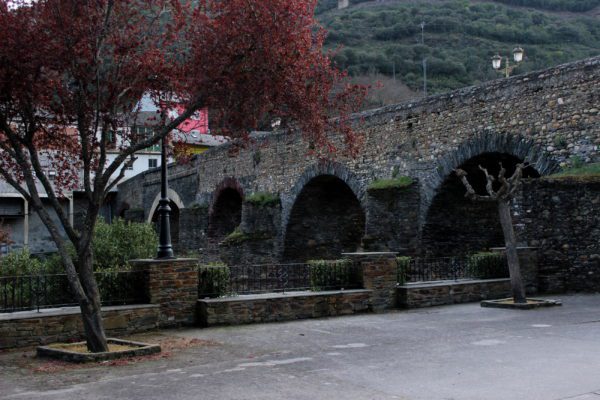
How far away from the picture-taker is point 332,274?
12250 millimetres

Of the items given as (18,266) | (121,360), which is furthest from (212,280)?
(18,266)

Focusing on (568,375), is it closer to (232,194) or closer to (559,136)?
(559,136)

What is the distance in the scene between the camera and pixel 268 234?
2612 cm

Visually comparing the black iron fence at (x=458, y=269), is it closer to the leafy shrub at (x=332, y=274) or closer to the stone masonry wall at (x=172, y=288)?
the leafy shrub at (x=332, y=274)

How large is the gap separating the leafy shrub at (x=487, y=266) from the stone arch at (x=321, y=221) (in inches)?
407

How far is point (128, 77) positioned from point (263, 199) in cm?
1724

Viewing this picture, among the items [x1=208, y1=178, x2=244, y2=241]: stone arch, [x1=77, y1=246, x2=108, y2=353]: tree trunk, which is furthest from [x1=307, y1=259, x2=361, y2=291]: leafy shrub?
[x1=208, y1=178, x2=244, y2=241]: stone arch

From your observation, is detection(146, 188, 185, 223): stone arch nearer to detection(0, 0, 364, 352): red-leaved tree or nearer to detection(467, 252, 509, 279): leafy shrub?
detection(467, 252, 509, 279): leafy shrub

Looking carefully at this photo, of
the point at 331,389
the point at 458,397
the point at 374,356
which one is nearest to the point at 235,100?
the point at 374,356

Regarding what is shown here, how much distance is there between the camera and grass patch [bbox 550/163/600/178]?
547 inches

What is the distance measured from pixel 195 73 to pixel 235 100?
24.3 inches

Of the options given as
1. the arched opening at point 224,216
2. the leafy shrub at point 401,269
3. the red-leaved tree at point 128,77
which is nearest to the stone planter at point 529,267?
the leafy shrub at point 401,269

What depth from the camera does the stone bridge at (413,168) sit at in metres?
15.1

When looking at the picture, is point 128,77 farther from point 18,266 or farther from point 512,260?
point 18,266
